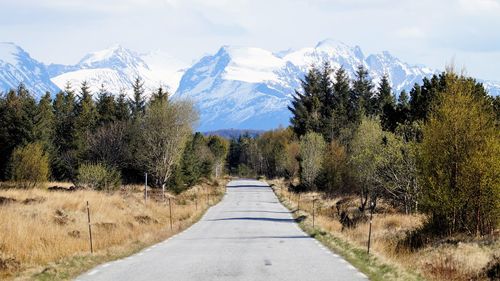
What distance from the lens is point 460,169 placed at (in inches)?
1005

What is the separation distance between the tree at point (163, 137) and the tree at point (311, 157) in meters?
15.3

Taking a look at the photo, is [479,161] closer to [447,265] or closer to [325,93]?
[447,265]

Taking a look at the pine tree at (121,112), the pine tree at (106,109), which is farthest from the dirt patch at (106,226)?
the pine tree at (121,112)

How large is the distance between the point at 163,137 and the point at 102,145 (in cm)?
853

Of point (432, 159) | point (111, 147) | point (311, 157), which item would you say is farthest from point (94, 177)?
point (432, 159)

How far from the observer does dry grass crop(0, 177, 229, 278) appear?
16.4m

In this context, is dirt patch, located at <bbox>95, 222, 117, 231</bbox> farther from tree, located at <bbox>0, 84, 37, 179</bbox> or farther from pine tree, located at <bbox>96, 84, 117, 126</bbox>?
pine tree, located at <bbox>96, 84, 117, 126</bbox>

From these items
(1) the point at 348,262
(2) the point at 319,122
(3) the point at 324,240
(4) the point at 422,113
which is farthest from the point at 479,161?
(2) the point at 319,122

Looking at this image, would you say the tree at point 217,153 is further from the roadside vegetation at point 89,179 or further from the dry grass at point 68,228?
the dry grass at point 68,228

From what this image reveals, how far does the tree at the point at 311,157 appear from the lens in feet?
237

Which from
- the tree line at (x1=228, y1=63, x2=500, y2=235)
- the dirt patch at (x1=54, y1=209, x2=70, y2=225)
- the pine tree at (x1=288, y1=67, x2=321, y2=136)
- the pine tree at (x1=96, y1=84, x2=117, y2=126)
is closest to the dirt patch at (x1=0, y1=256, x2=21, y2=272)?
Answer: the dirt patch at (x1=54, y1=209, x2=70, y2=225)

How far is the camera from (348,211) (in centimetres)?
4506

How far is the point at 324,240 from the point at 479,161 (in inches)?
266

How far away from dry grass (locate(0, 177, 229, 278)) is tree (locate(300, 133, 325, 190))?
3186cm
